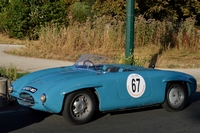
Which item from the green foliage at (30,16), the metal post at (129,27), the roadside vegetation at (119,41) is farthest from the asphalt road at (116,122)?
the green foliage at (30,16)

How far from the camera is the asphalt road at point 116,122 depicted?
7168 mm

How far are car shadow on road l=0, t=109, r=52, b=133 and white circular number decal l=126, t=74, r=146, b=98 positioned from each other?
5.41 feet

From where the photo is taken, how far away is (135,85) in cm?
778

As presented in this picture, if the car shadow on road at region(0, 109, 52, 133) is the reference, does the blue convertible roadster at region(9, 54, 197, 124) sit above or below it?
above

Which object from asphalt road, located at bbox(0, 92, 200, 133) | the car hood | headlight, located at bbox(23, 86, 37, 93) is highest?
A: the car hood

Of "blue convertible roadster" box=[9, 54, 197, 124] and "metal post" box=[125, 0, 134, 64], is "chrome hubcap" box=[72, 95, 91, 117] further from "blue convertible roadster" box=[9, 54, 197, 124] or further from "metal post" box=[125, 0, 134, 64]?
"metal post" box=[125, 0, 134, 64]

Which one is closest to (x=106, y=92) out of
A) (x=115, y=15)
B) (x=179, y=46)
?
(x=179, y=46)

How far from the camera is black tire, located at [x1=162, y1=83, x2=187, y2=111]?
8.38m

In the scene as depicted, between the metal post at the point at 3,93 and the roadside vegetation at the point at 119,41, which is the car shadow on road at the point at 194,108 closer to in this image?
the metal post at the point at 3,93

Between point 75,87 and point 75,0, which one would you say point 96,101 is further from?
point 75,0

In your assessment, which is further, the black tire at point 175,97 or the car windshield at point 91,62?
the black tire at point 175,97

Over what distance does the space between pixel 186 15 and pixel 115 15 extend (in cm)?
423

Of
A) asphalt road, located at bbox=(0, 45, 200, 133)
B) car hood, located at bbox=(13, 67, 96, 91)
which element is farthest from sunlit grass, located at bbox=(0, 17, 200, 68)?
car hood, located at bbox=(13, 67, 96, 91)

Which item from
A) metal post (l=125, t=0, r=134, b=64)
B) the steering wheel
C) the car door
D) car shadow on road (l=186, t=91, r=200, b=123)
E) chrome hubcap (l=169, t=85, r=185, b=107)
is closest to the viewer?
the car door
